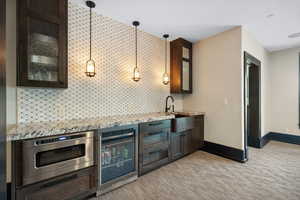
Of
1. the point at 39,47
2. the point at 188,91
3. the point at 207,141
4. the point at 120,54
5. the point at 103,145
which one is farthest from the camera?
the point at 188,91

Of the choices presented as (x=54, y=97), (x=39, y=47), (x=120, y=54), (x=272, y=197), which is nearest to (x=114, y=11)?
(x=120, y=54)

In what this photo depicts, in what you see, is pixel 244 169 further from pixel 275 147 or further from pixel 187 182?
pixel 275 147

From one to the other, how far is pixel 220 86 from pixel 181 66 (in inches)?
39.8

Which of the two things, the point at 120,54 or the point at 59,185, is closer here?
the point at 59,185

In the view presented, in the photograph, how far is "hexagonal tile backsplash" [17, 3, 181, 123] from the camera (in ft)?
6.60

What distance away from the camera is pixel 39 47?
69.5 inches

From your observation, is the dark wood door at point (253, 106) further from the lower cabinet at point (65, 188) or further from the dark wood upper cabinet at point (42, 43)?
the dark wood upper cabinet at point (42, 43)

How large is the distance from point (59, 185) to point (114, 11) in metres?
2.65

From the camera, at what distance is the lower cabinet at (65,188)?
142cm

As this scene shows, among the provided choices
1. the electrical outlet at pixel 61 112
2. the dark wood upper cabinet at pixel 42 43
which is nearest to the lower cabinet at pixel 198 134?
the electrical outlet at pixel 61 112

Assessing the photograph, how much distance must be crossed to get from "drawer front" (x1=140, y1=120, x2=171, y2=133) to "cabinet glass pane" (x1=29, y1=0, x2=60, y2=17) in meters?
1.97

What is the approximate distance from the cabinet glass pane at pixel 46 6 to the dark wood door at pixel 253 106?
14.5 feet

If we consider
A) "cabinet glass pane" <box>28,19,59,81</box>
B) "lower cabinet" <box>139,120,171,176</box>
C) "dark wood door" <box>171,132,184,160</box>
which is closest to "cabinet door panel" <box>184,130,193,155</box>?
"dark wood door" <box>171,132,184,160</box>

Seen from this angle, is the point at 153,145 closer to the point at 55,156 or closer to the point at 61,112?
the point at 55,156
